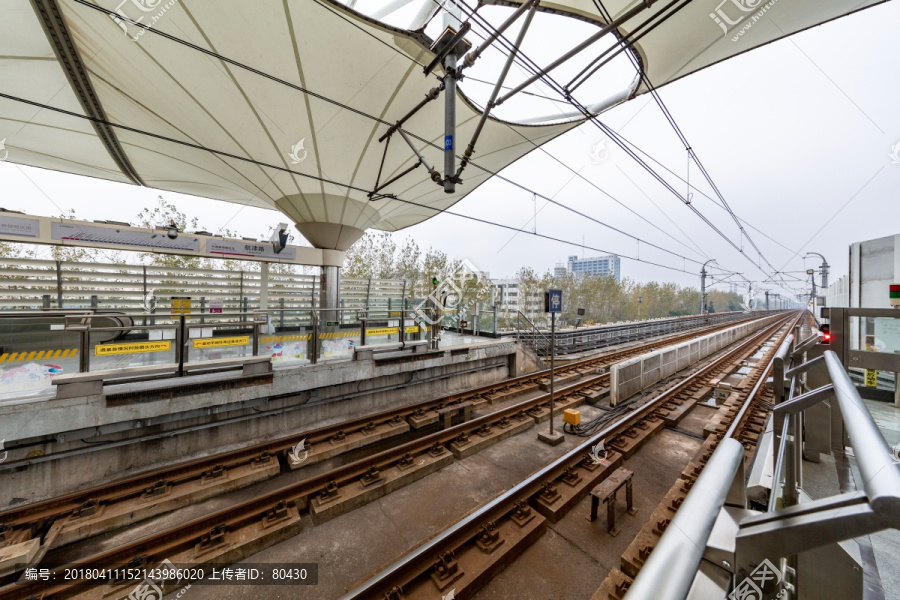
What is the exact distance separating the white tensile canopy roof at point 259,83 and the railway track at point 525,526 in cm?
756

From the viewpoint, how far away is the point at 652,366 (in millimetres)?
10461

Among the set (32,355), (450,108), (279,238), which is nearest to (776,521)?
(450,108)

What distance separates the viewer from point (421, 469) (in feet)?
17.0

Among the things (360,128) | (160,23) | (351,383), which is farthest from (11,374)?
(360,128)

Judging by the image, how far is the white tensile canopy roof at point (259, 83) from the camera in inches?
267

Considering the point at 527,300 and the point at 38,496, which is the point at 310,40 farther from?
the point at 527,300

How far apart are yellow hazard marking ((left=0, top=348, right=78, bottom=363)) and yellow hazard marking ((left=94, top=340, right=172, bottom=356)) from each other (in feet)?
5.95

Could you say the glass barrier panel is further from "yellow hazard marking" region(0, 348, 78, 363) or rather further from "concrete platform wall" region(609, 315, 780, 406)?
"concrete platform wall" region(609, 315, 780, 406)

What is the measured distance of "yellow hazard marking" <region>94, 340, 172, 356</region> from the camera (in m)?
5.15

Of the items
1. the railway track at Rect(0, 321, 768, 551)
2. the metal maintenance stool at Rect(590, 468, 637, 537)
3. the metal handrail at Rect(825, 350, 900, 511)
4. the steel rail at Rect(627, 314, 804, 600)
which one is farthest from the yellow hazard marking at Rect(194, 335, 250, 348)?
the metal handrail at Rect(825, 350, 900, 511)

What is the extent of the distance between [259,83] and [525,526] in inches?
450

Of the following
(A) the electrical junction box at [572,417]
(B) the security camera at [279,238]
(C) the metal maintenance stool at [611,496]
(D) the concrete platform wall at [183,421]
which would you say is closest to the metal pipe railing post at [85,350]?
(D) the concrete platform wall at [183,421]

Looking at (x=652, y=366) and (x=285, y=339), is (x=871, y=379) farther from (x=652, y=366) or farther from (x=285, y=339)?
(x=285, y=339)

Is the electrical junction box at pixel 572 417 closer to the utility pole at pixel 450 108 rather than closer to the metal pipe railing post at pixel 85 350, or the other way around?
the utility pole at pixel 450 108
